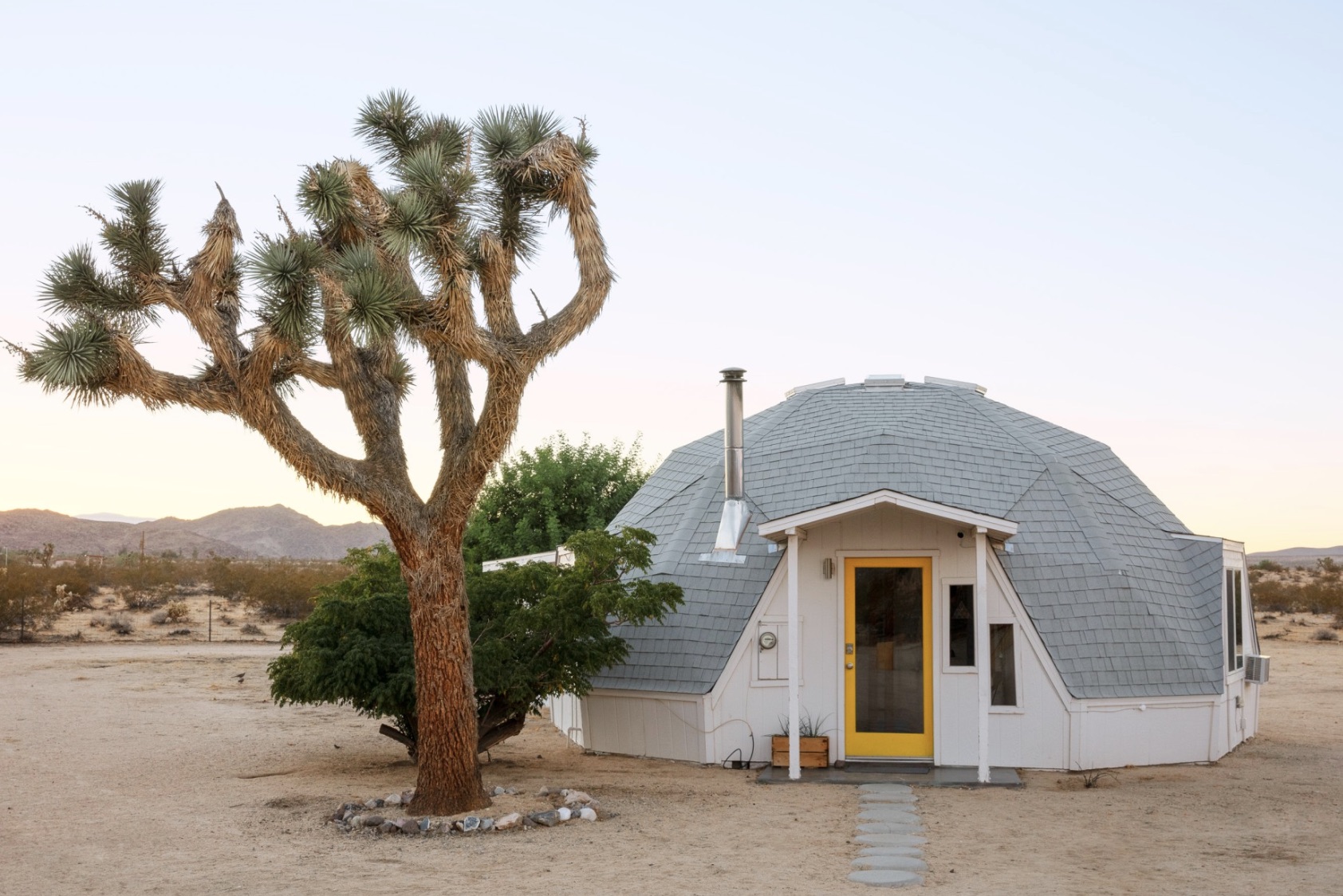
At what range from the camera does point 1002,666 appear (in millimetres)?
14047

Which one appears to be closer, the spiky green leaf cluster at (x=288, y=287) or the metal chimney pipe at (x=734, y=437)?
the spiky green leaf cluster at (x=288, y=287)

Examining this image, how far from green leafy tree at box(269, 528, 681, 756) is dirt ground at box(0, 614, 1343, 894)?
934mm

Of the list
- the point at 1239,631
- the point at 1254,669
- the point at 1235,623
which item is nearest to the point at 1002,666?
the point at 1235,623

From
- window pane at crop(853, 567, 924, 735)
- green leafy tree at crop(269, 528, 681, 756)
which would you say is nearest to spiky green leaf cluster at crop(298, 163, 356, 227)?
green leafy tree at crop(269, 528, 681, 756)

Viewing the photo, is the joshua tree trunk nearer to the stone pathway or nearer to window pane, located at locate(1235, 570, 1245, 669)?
the stone pathway

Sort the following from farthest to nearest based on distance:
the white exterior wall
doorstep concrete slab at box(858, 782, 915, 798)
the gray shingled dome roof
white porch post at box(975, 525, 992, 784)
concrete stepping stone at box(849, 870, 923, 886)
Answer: the gray shingled dome roof < the white exterior wall < white porch post at box(975, 525, 992, 784) < doorstep concrete slab at box(858, 782, 915, 798) < concrete stepping stone at box(849, 870, 923, 886)

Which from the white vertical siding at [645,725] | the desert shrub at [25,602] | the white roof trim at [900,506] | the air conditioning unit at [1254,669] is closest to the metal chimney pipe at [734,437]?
the white roof trim at [900,506]

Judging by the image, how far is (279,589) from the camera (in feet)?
135

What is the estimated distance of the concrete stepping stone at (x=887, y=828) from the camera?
10758 mm

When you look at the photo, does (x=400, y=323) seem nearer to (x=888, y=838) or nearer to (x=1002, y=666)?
(x=888, y=838)

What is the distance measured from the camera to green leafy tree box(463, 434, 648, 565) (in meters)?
25.8

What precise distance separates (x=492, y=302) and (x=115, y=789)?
677 centimetres

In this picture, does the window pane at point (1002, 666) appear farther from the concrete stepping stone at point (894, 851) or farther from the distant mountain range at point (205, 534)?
the distant mountain range at point (205, 534)

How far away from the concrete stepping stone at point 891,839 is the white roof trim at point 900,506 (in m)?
3.86
